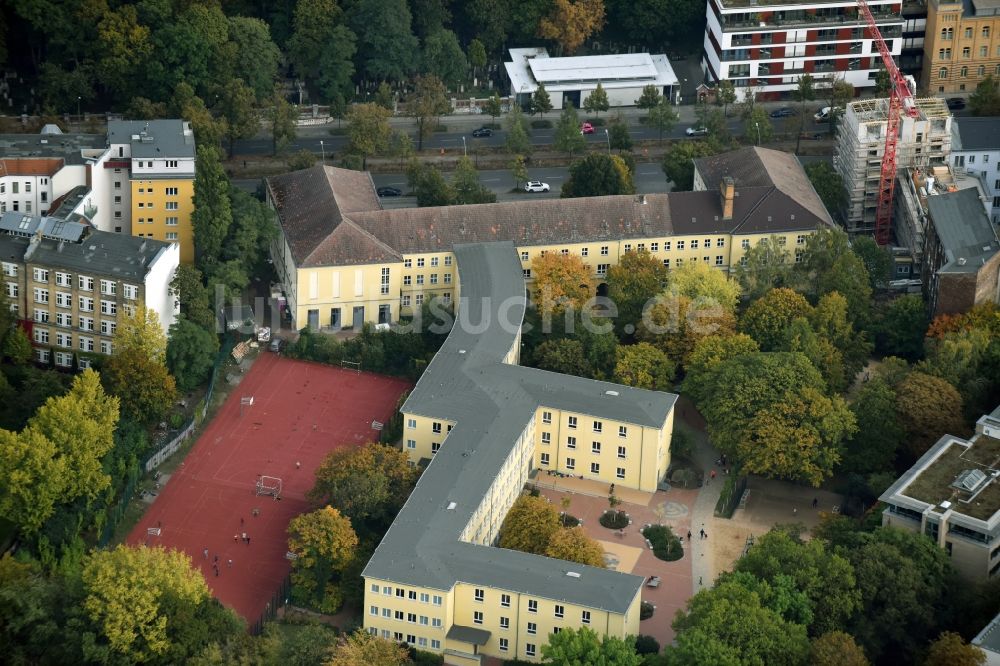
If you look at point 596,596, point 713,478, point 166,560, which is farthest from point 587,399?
point 166,560

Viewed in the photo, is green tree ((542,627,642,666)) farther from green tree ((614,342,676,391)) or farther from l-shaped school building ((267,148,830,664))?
green tree ((614,342,676,391))

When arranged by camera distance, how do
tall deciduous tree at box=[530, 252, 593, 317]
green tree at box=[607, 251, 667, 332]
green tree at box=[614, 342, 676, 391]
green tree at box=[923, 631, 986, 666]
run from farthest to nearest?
1. green tree at box=[607, 251, 667, 332]
2. tall deciduous tree at box=[530, 252, 593, 317]
3. green tree at box=[614, 342, 676, 391]
4. green tree at box=[923, 631, 986, 666]

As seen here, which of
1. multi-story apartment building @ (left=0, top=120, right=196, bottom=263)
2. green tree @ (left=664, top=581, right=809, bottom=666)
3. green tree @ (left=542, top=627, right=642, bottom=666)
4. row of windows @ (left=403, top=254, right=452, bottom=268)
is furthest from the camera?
row of windows @ (left=403, top=254, right=452, bottom=268)

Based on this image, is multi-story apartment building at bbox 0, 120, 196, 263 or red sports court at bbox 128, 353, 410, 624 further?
multi-story apartment building at bbox 0, 120, 196, 263

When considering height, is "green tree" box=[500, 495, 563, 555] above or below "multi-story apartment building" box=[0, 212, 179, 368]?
below

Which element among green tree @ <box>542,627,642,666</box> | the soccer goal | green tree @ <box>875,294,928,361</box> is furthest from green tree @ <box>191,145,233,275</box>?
green tree @ <box>542,627,642,666</box>

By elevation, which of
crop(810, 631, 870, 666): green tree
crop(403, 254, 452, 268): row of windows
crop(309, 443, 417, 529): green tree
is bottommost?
crop(810, 631, 870, 666): green tree

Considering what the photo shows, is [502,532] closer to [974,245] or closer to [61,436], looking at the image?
[61,436]

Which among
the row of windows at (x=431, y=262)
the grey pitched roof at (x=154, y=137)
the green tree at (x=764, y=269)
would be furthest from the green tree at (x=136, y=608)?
the green tree at (x=764, y=269)
